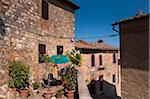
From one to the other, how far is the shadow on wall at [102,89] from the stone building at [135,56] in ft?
34.2

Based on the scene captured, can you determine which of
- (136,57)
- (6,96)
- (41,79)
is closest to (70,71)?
(41,79)

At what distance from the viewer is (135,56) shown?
7895 mm

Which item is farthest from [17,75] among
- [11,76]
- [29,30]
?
[29,30]

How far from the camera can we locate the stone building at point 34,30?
928 centimetres

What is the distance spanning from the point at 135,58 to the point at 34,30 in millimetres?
6499

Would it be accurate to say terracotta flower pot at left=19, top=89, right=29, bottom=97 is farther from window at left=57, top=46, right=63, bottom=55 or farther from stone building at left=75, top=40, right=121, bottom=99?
stone building at left=75, top=40, right=121, bottom=99

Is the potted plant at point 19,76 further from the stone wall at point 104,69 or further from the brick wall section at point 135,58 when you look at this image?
the stone wall at point 104,69

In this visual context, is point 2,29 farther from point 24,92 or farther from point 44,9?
point 44,9

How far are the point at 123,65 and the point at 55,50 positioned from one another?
6669mm

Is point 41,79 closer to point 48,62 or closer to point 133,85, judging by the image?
point 48,62

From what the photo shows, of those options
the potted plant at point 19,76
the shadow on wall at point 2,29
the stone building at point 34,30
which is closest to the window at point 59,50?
the stone building at point 34,30

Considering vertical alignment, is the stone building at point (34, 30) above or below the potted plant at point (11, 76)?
above

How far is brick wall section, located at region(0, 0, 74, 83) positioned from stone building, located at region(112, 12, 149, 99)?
5.14 m

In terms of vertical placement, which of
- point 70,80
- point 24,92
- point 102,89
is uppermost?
point 70,80
